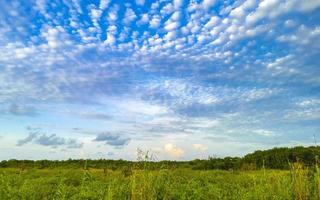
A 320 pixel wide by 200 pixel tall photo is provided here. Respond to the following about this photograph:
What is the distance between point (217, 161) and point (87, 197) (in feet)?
105

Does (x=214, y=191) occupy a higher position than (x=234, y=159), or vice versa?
(x=234, y=159)

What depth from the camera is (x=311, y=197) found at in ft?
36.9

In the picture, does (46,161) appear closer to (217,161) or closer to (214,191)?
(217,161)

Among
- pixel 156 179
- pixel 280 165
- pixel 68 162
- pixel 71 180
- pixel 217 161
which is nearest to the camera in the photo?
pixel 156 179

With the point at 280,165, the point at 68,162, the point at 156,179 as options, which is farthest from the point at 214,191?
the point at 68,162

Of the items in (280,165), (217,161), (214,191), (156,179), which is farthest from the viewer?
(217,161)

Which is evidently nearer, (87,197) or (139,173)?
(139,173)

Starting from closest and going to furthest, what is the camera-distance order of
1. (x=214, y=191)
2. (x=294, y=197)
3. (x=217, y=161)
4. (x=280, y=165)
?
1. (x=294, y=197)
2. (x=214, y=191)
3. (x=280, y=165)
4. (x=217, y=161)

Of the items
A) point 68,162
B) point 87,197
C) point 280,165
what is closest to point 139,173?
point 87,197

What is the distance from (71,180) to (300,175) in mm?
14292

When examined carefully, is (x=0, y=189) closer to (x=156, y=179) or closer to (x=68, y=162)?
(x=156, y=179)

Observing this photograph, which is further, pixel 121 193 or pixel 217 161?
pixel 217 161

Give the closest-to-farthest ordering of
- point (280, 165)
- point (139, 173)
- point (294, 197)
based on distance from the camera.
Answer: point (139, 173)
point (294, 197)
point (280, 165)

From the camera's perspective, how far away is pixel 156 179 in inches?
491
